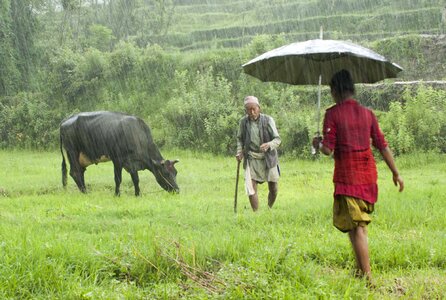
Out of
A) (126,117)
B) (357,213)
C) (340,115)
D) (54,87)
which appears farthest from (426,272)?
(54,87)

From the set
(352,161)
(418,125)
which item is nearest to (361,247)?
(352,161)

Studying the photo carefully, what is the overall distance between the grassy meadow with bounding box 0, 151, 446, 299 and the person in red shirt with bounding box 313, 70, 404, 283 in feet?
1.56

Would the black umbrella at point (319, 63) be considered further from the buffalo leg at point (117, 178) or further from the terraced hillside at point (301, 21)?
the terraced hillside at point (301, 21)

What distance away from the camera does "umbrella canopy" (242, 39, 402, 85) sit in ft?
15.9

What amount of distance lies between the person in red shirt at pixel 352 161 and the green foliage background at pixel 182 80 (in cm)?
1031

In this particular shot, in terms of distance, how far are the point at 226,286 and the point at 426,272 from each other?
1.94 meters

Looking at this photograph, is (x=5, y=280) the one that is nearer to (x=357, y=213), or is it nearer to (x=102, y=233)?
(x=102, y=233)

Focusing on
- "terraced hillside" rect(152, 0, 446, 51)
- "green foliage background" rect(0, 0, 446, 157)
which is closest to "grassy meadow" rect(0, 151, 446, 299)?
"green foliage background" rect(0, 0, 446, 157)

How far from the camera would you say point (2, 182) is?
1221cm

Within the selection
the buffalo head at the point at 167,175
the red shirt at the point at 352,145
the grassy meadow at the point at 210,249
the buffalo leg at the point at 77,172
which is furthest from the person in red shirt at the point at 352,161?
the buffalo leg at the point at 77,172

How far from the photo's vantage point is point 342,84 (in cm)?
446

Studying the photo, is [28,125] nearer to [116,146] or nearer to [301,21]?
[116,146]

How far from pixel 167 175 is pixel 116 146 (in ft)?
4.02

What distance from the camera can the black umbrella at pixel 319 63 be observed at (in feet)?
15.9
